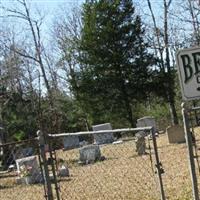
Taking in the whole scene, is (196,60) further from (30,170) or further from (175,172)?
(30,170)

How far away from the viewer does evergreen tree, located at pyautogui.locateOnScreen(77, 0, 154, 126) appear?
38.2 m

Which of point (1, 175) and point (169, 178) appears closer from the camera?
point (169, 178)

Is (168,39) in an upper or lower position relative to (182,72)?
upper

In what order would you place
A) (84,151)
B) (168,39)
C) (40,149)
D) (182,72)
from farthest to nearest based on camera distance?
(168,39), (84,151), (40,149), (182,72)

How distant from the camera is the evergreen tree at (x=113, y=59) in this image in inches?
1505

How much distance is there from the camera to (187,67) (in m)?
3.94

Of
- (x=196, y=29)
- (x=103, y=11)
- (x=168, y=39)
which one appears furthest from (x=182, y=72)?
(x=168, y=39)

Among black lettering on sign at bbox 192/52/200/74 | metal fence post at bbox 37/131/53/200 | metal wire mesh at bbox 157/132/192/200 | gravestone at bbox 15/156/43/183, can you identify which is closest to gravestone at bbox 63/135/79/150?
metal wire mesh at bbox 157/132/192/200

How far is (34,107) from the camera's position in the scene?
4262 centimetres

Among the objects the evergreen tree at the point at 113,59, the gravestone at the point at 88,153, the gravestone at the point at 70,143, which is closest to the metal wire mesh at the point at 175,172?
the gravestone at the point at 88,153

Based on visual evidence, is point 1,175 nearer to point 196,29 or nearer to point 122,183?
point 122,183

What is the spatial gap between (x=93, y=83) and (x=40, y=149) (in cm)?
3241

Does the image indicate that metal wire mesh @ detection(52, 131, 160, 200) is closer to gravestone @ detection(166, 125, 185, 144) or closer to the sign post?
the sign post

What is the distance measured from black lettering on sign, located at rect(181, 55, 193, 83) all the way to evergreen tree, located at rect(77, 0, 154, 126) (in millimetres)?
33952
